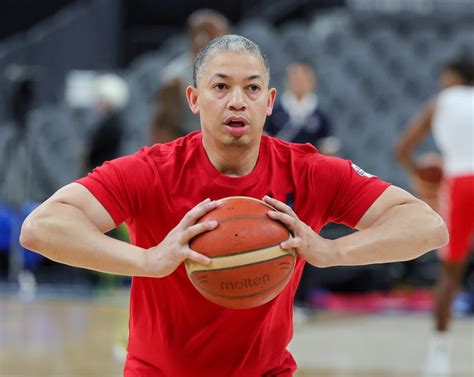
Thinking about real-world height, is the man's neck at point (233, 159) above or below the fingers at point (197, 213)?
above

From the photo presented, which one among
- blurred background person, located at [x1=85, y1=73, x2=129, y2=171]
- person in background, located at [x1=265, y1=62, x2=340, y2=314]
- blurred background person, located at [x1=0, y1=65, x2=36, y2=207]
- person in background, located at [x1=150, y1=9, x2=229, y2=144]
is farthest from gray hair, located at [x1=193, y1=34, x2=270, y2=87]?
blurred background person, located at [x1=0, y1=65, x2=36, y2=207]

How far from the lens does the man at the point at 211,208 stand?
10.1 feet

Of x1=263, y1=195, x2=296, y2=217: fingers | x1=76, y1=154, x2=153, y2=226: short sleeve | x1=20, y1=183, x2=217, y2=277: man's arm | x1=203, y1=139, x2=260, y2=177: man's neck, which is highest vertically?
x1=203, y1=139, x2=260, y2=177: man's neck

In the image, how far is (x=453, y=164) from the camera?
7.59 metres

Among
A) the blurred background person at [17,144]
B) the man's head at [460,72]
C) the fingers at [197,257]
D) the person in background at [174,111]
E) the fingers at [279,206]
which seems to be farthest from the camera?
the blurred background person at [17,144]

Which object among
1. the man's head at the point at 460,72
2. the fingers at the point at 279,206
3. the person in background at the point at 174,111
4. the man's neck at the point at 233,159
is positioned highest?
the man's head at the point at 460,72

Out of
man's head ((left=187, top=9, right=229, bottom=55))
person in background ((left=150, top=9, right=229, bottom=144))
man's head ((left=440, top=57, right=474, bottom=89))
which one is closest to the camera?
man's head ((left=187, top=9, right=229, bottom=55))

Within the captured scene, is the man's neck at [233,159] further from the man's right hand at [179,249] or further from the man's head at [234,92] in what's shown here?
the man's right hand at [179,249]

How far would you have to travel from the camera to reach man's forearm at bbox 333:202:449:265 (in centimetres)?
317

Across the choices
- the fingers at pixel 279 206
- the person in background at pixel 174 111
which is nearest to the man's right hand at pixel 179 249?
the fingers at pixel 279 206

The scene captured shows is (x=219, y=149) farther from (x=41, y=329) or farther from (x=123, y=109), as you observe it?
(x=123, y=109)

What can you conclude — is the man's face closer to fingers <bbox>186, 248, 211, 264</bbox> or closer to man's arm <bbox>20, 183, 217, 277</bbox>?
man's arm <bbox>20, 183, 217, 277</bbox>

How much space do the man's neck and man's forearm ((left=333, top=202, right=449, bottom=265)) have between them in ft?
1.28

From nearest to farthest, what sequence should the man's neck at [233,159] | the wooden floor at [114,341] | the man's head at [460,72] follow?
the man's neck at [233,159]
the wooden floor at [114,341]
the man's head at [460,72]
